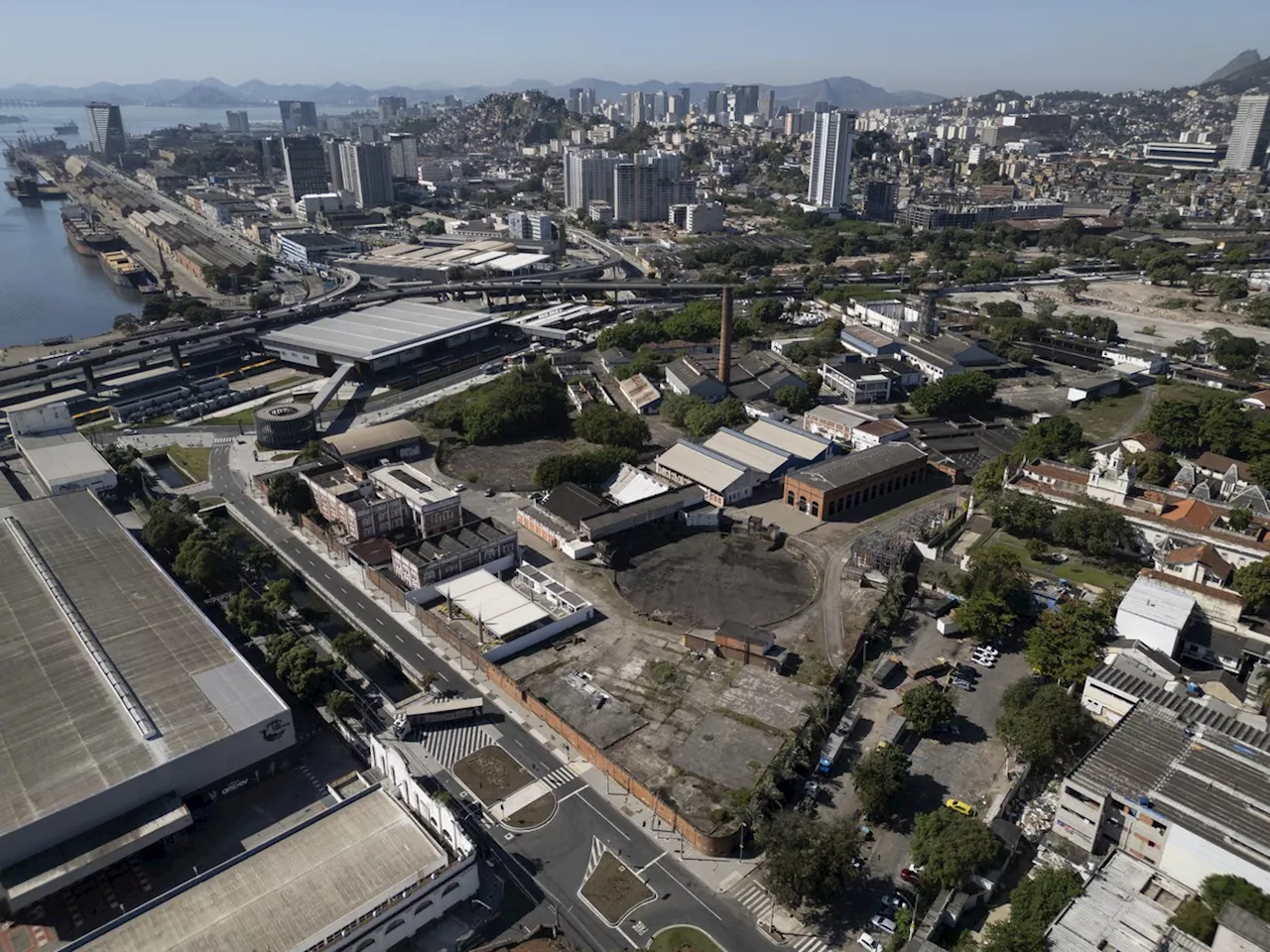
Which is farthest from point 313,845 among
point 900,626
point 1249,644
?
point 1249,644

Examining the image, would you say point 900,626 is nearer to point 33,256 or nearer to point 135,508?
point 135,508

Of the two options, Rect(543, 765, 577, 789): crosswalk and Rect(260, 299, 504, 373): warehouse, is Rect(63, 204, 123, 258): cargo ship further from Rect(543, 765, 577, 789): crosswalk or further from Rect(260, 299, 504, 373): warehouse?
Rect(543, 765, 577, 789): crosswalk

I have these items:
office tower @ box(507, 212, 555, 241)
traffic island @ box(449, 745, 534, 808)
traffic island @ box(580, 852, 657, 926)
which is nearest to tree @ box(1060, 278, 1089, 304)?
office tower @ box(507, 212, 555, 241)

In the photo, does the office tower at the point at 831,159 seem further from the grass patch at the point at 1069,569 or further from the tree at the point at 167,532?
the tree at the point at 167,532

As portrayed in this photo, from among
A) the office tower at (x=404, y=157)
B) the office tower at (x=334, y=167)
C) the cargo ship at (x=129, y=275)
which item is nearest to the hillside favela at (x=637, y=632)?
the cargo ship at (x=129, y=275)

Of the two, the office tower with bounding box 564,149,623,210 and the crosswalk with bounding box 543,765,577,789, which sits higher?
the office tower with bounding box 564,149,623,210

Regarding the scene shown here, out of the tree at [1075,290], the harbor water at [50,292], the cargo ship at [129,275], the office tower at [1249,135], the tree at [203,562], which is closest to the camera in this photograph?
the tree at [203,562]
